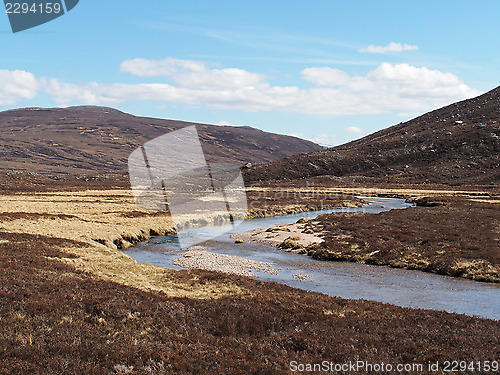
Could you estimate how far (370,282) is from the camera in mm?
27875

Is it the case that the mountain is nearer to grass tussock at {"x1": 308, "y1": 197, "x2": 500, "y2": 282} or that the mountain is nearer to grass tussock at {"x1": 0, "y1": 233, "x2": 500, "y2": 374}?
grass tussock at {"x1": 308, "y1": 197, "x2": 500, "y2": 282}

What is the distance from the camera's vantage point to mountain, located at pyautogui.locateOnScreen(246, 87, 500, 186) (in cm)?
15188

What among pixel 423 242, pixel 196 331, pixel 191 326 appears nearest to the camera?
pixel 196 331

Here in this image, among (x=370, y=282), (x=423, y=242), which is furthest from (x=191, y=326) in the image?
(x=423, y=242)

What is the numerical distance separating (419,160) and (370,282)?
525 ft

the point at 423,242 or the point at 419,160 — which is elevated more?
the point at 419,160

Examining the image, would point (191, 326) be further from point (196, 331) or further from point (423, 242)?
point (423, 242)

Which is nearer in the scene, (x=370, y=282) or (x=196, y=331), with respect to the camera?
(x=196, y=331)

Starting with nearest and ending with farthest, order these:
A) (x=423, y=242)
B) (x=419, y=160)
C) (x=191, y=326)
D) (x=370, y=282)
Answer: (x=191, y=326) → (x=370, y=282) → (x=423, y=242) → (x=419, y=160)

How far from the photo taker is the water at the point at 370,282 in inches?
898

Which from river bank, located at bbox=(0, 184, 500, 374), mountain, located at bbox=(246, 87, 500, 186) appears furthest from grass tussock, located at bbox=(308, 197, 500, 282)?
mountain, located at bbox=(246, 87, 500, 186)

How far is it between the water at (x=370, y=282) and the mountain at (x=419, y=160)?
12397 centimetres

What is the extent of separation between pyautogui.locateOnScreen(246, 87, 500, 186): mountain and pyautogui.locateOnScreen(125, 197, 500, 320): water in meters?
124

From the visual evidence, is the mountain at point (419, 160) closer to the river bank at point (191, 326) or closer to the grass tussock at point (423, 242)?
the grass tussock at point (423, 242)
